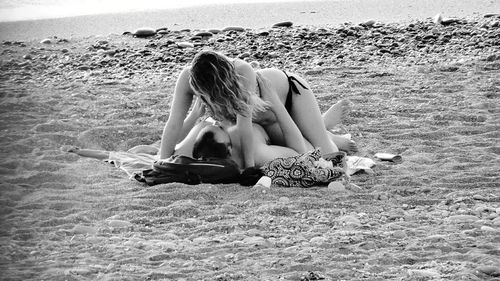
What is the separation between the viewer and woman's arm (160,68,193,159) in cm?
587

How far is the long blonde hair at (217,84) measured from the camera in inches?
219

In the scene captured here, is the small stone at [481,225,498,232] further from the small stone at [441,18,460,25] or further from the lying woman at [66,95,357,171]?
the small stone at [441,18,460,25]

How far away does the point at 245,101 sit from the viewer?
5.73 m

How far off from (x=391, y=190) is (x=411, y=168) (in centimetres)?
59

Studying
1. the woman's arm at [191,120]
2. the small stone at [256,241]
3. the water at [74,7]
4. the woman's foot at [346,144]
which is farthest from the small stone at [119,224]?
the water at [74,7]

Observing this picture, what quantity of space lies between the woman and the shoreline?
5.49 meters

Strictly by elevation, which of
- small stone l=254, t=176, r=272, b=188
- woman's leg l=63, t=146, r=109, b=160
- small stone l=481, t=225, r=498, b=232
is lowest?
woman's leg l=63, t=146, r=109, b=160

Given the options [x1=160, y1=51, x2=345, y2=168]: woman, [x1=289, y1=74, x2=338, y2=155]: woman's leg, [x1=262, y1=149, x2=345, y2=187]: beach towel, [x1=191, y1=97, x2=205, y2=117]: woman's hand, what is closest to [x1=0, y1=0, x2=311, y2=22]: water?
[x1=191, y1=97, x2=205, y2=117]: woman's hand

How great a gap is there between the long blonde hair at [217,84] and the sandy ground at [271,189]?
543 millimetres

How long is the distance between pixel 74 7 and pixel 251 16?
3.21 meters

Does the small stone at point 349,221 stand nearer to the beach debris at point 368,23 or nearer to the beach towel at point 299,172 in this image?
the beach towel at point 299,172

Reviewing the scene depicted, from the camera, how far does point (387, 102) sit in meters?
7.78

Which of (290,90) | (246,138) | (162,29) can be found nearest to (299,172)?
(246,138)

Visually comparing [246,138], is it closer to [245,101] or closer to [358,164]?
[245,101]
